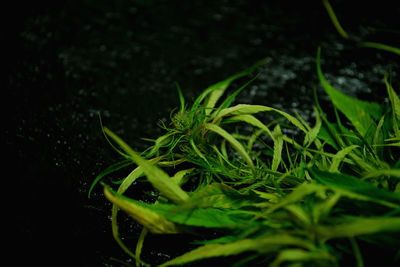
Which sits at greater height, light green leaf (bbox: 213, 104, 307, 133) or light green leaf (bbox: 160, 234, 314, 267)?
light green leaf (bbox: 213, 104, 307, 133)

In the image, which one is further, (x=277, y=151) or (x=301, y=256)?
(x=277, y=151)

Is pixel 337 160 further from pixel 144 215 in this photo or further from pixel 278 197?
pixel 144 215

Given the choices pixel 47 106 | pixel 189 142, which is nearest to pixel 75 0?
pixel 47 106

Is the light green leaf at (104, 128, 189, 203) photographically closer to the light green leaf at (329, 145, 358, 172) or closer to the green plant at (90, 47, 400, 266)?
the green plant at (90, 47, 400, 266)

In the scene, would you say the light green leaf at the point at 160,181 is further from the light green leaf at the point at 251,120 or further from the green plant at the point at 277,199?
the light green leaf at the point at 251,120

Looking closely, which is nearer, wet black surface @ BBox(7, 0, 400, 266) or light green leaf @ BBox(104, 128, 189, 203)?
light green leaf @ BBox(104, 128, 189, 203)

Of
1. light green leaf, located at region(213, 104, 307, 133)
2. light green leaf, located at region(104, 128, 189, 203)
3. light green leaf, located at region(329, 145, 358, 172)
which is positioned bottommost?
light green leaf, located at region(329, 145, 358, 172)

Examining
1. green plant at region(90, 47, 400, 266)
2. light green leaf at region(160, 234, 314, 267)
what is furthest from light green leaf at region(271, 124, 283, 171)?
light green leaf at region(160, 234, 314, 267)

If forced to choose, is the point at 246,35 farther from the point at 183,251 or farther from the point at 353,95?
the point at 183,251

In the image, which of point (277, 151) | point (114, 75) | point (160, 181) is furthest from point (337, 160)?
point (114, 75)

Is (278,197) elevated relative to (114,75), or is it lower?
lower
